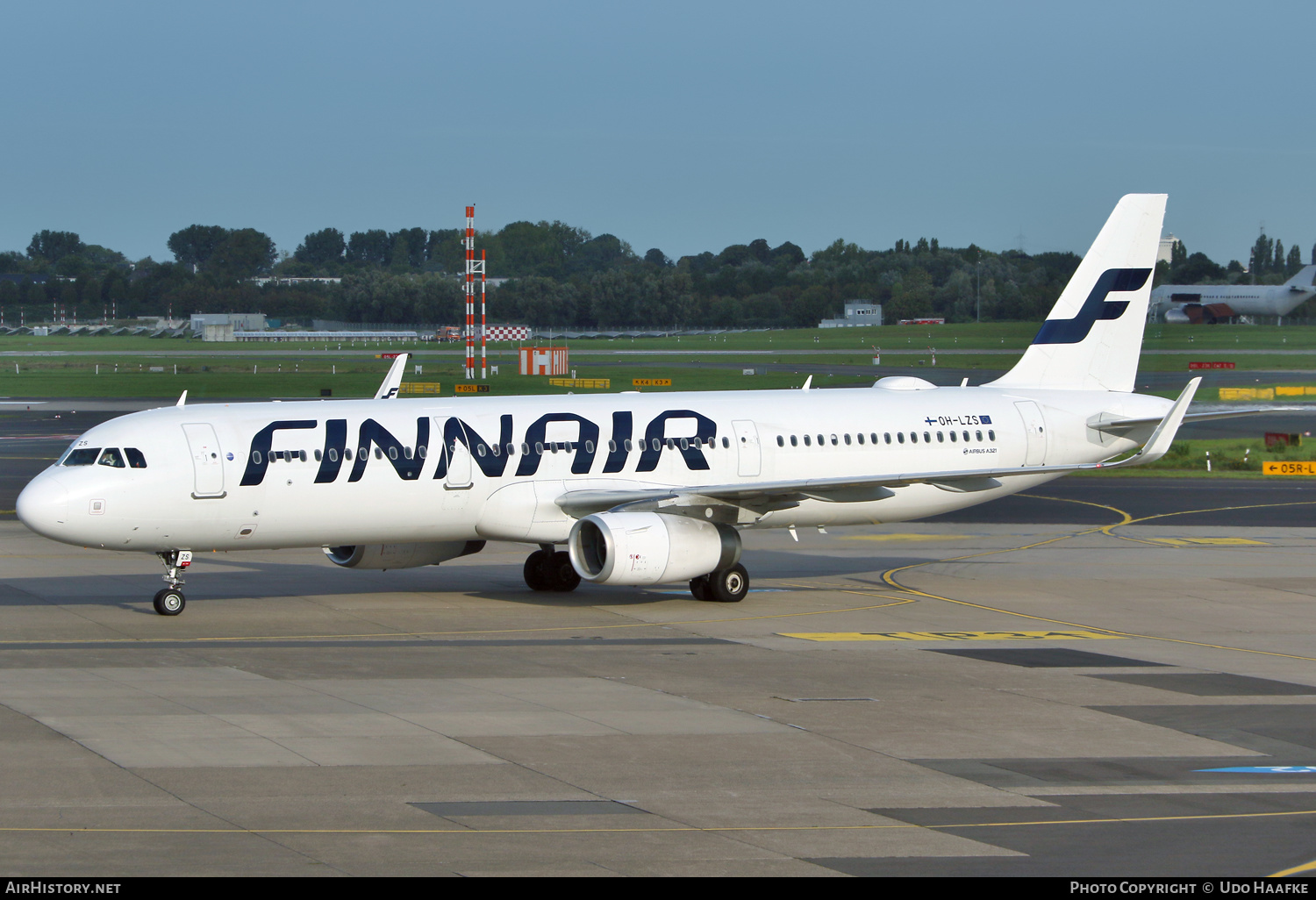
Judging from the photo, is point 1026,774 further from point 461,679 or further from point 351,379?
point 351,379

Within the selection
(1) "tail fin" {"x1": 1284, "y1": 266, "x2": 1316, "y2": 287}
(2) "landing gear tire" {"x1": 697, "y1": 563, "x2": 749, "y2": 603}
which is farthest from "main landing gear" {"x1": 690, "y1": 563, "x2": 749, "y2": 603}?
(1) "tail fin" {"x1": 1284, "y1": 266, "x2": 1316, "y2": 287}

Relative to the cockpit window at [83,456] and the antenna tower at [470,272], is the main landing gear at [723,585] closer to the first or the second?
the cockpit window at [83,456]

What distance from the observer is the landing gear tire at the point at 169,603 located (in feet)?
92.1

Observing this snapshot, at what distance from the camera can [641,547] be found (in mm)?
27922

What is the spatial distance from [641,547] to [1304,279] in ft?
453

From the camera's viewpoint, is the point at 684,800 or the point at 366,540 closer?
the point at 684,800

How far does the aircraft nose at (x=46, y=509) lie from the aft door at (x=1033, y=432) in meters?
21.4

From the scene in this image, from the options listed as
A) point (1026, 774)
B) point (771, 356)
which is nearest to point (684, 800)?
point (1026, 774)

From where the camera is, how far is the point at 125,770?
1675 cm

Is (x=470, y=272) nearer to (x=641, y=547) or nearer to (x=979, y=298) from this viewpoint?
(x=641, y=547)

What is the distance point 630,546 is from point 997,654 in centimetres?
712

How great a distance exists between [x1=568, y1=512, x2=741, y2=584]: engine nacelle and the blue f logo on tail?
498 inches

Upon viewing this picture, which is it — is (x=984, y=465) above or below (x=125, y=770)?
above

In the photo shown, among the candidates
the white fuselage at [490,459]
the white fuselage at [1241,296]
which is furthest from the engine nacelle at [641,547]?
the white fuselage at [1241,296]
